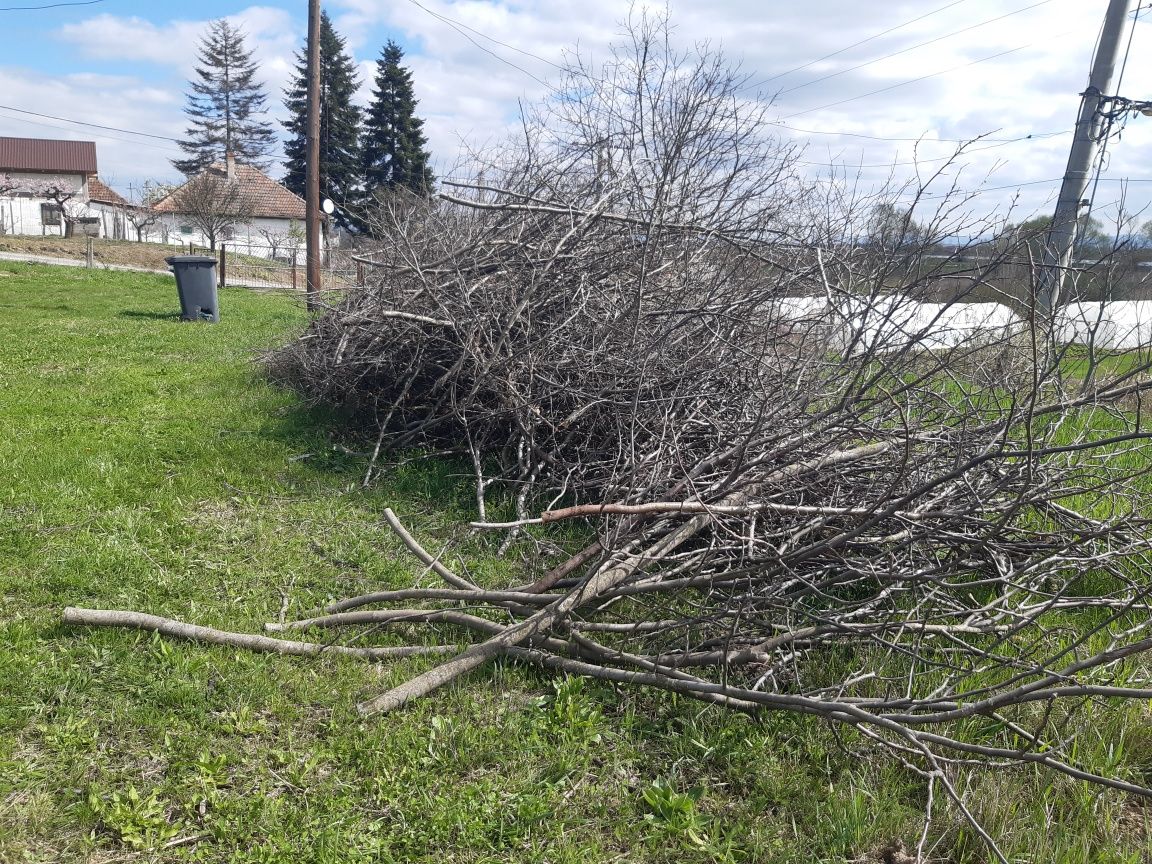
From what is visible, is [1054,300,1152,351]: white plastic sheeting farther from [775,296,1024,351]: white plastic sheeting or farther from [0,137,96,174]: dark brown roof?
[0,137,96,174]: dark brown roof

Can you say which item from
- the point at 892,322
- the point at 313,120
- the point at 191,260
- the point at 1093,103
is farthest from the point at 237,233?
the point at 892,322

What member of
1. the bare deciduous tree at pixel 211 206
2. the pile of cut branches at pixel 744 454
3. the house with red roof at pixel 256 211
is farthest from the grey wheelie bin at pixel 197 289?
the house with red roof at pixel 256 211

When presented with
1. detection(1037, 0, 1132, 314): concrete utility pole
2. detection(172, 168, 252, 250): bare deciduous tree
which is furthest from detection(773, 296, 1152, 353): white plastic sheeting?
detection(172, 168, 252, 250): bare deciduous tree

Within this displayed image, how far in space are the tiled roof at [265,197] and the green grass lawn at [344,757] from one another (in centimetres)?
4454

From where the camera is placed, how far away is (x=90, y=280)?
1781cm

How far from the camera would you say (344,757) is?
2.56m

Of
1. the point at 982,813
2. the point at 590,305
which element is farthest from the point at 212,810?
the point at 590,305

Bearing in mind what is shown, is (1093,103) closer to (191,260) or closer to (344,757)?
(344,757)

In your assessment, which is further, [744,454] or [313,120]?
[313,120]

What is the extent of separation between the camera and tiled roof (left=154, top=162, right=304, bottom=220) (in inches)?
1772

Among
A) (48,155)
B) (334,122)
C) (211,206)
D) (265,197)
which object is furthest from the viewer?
(48,155)

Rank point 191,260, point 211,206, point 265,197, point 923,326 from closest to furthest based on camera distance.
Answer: point 923,326 → point 191,260 → point 211,206 → point 265,197

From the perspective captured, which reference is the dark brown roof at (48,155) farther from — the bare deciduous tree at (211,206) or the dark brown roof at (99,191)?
the bare deciduous tree at (211,206)

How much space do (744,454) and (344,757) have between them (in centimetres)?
187
